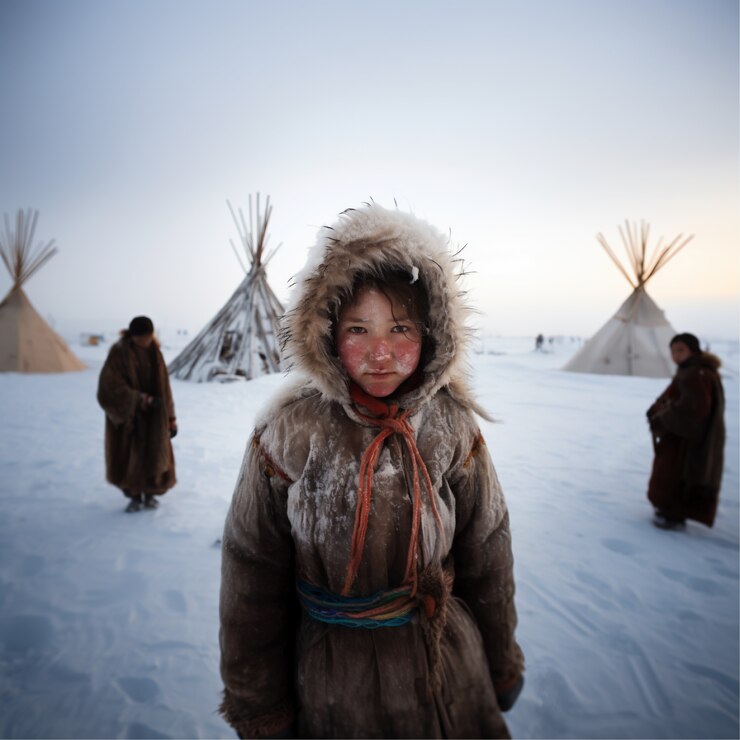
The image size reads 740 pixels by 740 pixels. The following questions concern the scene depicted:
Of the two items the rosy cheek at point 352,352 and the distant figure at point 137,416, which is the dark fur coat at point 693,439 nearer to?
the rosy cheek at point 352,352

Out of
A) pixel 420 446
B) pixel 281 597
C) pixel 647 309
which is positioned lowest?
pixel 281 597

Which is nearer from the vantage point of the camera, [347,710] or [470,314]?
[347,710]

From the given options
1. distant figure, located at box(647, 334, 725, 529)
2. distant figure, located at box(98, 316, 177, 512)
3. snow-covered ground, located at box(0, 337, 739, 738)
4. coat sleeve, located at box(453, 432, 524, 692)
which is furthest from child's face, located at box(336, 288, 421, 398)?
distant figure, located at box(647, 334, 725, 529)

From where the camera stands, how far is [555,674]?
1.89m

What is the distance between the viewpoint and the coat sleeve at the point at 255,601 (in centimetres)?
95

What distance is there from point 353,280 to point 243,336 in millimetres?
9388

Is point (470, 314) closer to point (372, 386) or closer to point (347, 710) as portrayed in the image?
point (372, 386)

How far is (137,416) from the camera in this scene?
3.22m

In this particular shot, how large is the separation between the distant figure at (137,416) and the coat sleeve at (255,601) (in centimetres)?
266

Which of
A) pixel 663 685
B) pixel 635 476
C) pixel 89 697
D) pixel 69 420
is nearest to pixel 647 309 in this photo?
pixel 635 476

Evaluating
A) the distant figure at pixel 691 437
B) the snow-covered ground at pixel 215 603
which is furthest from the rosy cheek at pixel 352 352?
the distant figure at pixel 691 437

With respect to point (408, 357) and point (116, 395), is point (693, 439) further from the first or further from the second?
point (116, 395)

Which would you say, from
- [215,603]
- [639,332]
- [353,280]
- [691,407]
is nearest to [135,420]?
[215,603]

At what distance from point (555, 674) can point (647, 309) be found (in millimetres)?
11554
